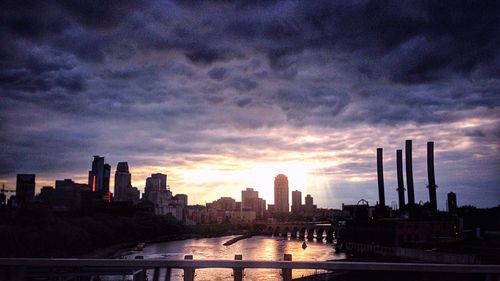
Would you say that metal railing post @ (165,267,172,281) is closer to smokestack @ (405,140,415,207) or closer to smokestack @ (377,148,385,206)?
smokestack @ (405,140,415,207)

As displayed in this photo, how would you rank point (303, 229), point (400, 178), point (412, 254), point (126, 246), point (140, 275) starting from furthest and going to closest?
point (303, 229) → point (126, 246) → point (400, 178) → point (412, 254) → point (140, 275)

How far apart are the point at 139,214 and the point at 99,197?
100ft

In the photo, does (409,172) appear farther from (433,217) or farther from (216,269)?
(216,269)

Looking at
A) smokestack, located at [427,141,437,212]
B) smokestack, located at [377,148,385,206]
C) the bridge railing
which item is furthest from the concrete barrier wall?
the bridge railing

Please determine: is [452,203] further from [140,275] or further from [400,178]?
[140,275]

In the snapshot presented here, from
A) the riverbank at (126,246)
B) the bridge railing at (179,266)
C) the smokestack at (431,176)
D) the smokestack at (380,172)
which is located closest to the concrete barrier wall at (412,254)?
the smokestack at (380,172)

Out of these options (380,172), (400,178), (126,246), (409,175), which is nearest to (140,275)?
(409,175)

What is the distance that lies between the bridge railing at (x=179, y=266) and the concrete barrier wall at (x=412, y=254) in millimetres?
25363

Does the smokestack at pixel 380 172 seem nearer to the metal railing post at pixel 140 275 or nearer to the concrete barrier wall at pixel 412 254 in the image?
the concrete barrier wall at pixel 412 254

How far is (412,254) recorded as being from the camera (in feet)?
188

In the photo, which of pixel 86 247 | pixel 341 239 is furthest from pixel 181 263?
pixel 341 239

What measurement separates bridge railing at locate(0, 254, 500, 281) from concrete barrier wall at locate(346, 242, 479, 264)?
999 inches

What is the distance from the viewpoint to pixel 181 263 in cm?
494

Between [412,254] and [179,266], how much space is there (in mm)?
58489
